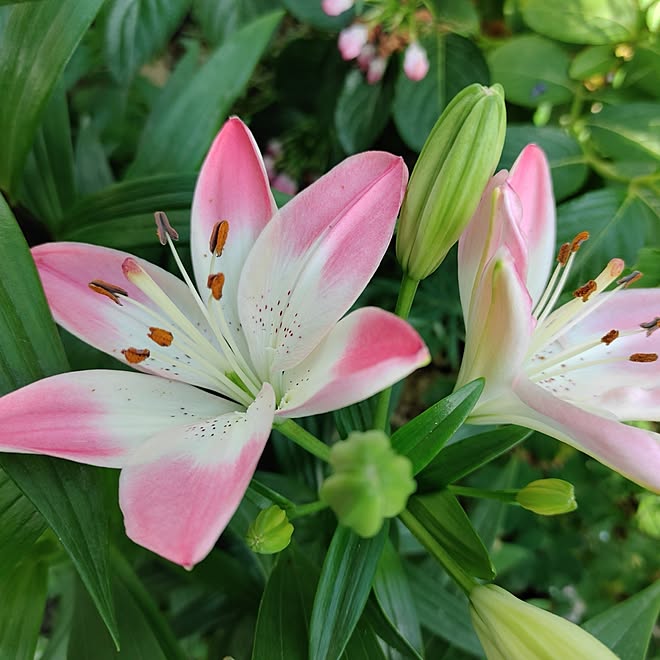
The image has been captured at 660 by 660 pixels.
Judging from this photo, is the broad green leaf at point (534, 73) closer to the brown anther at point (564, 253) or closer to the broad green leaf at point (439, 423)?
the brown anther at point (564, 253)

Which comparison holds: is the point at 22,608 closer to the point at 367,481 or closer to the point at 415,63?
the point at 367,481

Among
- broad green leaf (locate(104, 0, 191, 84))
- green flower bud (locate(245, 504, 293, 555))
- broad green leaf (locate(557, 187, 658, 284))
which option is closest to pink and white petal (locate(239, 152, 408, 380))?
green flower bud (locate(245, 504, 293, 555))

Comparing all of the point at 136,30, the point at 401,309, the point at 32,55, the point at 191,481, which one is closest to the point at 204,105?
the point at 136,30

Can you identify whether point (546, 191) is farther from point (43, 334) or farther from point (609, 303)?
point (43, 334)

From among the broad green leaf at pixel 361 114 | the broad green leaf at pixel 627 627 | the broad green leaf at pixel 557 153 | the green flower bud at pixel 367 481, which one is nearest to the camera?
the green flower bud at pixel 367 481

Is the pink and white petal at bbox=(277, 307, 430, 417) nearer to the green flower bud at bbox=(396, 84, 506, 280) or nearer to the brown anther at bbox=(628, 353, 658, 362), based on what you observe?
the green flower bud at bbox=(396, 84, 506, 280)

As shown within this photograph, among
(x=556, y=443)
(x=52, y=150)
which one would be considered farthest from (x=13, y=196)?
(x=556, y=443)

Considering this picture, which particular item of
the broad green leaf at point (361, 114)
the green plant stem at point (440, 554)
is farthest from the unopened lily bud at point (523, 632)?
the broad green leaf at point (361, 114)
